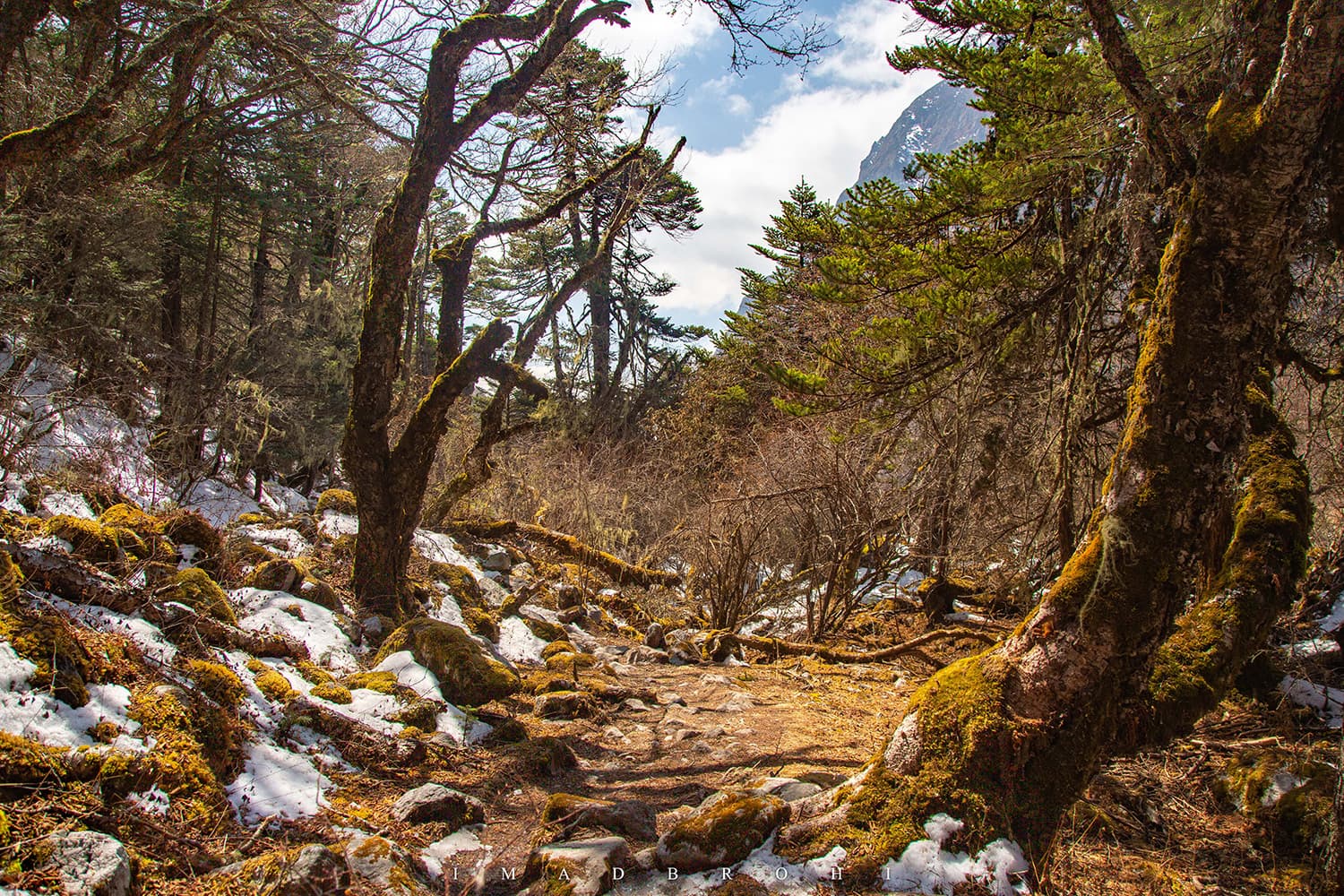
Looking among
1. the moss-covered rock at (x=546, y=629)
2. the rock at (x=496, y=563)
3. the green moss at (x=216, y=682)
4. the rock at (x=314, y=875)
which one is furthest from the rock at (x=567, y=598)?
the rock at (x=314, y=875)

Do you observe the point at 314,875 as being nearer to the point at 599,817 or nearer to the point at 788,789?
the point at 599,817

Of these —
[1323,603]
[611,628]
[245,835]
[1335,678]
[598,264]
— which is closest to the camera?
[245,835]

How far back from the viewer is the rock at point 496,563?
8500mm

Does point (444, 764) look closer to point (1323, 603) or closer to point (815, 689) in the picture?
point (815, 689)

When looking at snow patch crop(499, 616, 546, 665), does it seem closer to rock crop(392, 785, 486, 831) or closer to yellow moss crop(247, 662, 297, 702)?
yellow moss crop(247, 662, 297, 702)

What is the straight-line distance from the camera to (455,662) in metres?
4.55

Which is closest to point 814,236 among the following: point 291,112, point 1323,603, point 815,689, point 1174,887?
point 815,689

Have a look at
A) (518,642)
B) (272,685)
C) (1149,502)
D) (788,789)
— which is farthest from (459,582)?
(1149,502)

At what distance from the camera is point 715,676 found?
6203 millimetres

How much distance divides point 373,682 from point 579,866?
2.25 metres

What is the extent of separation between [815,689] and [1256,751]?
289 cm

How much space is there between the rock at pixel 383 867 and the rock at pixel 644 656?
179 inches

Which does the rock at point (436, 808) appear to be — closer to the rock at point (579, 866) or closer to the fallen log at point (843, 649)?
the rock at point (579, 866)

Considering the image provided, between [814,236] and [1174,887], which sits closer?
[1174,887]
